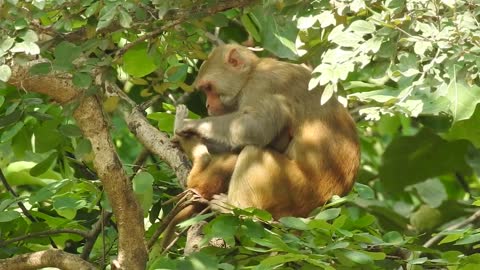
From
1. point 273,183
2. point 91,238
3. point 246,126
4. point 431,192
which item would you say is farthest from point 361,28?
point 431,192

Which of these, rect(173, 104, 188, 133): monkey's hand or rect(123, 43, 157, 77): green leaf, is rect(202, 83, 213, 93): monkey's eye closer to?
rect(173, 104, 188, 133): monkey's hand

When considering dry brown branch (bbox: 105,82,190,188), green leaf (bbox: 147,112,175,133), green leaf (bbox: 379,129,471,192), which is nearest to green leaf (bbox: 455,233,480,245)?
dry brown branch (bbox: 105,82,190,188)

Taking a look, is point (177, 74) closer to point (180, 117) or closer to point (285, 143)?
point (180, 117)

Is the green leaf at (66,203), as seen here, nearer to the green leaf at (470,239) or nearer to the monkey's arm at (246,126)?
the monkey's arm at (246,126)

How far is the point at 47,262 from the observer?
5.00 m

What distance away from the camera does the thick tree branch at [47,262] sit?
4.94 m

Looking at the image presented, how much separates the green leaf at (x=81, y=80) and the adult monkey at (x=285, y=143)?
154 centimetres

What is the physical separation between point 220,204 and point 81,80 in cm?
116

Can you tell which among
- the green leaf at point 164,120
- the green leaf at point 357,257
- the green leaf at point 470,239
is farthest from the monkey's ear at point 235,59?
the green leaf at point 357,257

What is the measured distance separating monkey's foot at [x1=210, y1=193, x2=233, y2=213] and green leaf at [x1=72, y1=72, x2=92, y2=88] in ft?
2.67

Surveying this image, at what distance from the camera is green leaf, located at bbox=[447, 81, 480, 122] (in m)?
4.54

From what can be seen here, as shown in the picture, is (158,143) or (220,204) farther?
(158,143)

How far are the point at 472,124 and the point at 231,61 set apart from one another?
1.66 m

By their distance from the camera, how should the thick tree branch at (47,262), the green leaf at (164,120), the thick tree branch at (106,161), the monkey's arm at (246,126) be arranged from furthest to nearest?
the green leaf at (164,120) < the monkey's arm at (246,126) < the thick tree branch at (47,262) < the thick tree branch at (106,161)
